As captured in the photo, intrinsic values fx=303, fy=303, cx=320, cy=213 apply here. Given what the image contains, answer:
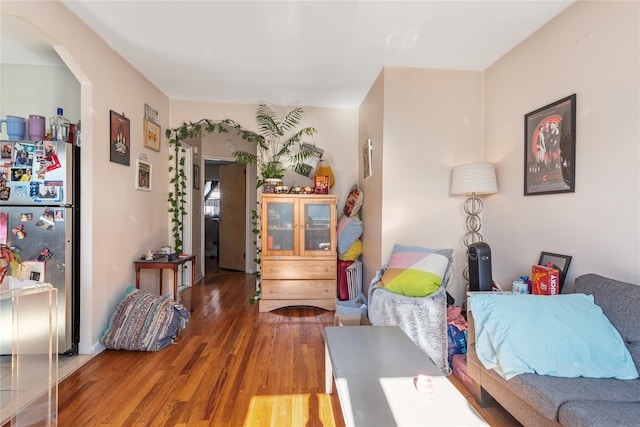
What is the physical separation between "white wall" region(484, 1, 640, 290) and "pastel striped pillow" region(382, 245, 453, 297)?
64cm

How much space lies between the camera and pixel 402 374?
1329 millimetres

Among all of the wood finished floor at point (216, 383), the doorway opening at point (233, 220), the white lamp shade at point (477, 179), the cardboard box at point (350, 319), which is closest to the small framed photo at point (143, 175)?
the wood finished floor at point (216, 383)

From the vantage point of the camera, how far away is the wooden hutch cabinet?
332 cm

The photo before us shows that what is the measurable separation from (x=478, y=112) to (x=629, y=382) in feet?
7.64

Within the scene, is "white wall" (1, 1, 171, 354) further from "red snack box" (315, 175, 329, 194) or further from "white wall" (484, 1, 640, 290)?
"white wall" (484, 1, 640, 290)

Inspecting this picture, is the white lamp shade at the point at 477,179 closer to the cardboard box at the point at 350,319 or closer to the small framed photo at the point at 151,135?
the cardboard box at the point at 350,319

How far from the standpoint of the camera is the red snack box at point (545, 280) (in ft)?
6.19

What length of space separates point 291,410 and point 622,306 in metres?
1.74

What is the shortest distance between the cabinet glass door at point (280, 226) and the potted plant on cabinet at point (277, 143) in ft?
1.31

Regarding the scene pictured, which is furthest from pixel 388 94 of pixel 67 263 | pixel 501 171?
pixel 67 263

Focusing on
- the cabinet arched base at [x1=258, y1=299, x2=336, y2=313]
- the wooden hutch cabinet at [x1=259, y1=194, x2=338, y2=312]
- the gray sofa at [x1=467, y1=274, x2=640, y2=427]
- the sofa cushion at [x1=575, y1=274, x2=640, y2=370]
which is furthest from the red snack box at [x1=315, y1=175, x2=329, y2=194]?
the sofa cushion at [x1=575, y1=274, x2=640, y2=370]

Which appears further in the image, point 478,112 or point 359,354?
point 478,112

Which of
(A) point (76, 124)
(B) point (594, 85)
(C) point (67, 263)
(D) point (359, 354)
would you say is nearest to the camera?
(D) point (359, 354)

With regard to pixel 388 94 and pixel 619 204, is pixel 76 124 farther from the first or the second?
pixel 619 204
